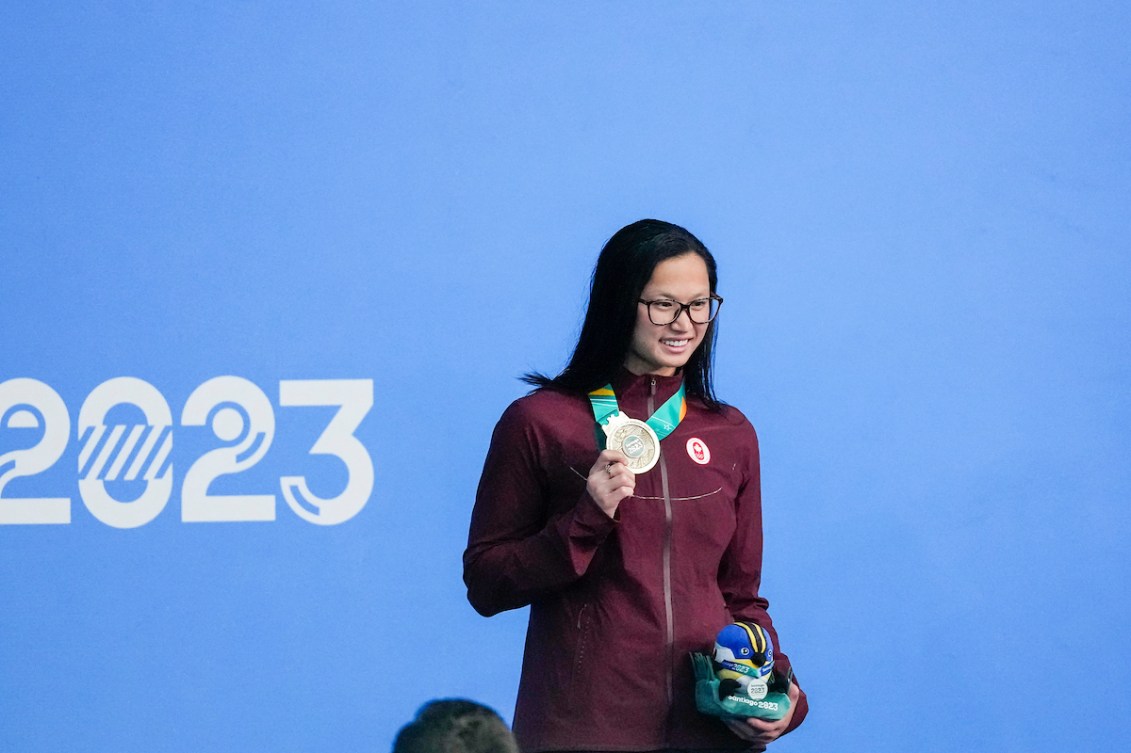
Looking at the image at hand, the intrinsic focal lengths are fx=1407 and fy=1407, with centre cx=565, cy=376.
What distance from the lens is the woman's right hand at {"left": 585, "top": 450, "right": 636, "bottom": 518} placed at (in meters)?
2.06

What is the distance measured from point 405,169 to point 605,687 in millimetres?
2021

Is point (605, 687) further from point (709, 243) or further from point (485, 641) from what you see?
point (709, 243)

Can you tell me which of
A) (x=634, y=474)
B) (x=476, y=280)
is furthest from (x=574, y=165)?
(x=634, y=474)

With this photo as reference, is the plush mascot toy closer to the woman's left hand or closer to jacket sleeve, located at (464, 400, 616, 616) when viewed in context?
the woman's left hand

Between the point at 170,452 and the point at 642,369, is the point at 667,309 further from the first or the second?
the point at 170,452

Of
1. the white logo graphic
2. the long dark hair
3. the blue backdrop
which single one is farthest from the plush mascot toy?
the white logo graphic

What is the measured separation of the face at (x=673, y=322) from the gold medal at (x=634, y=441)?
12 centimetres

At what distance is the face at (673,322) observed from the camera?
223cm

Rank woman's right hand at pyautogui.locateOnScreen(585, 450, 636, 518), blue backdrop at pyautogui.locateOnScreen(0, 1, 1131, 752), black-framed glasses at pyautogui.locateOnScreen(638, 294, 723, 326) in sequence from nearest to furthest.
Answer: woman's right hand at pyautogui.locateOnScreen(585, 450, 636, 518) < black-framed glasses at pyautogui.locateOnScreen(638, 294, 723, 326) < blue backdrop at pyautogui.locateOnScreen(0, 1, 1131, 752)

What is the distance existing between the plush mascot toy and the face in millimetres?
440

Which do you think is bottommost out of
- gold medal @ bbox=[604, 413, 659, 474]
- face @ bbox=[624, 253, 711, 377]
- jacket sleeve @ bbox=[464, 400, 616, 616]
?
jacket sleeve @ bbox=[464, 400, 616, 616]

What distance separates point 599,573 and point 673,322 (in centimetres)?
41

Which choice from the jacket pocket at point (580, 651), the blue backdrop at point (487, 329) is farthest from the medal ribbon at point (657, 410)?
the blue backdrop at point (487, 329)

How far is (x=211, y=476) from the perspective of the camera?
12.3 ft
